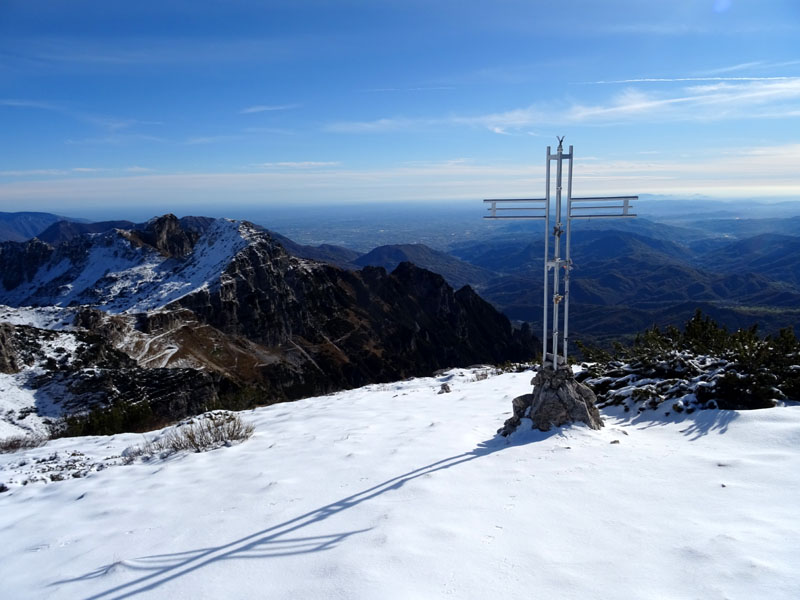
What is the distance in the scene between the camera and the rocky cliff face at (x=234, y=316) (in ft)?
167

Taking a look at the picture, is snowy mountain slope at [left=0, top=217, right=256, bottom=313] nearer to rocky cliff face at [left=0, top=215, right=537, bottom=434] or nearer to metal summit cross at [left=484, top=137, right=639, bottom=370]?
rocky cliff face at [left=0, top=215, right=537, bottom=434]

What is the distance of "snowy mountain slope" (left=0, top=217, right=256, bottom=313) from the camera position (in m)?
70.2

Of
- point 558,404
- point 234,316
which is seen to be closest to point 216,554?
point 558,404

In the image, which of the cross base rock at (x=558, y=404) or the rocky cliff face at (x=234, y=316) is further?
the rocky cliff face at (x=234, y=316)

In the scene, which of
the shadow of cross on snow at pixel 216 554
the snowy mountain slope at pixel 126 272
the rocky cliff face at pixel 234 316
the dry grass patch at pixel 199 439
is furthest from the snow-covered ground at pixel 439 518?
the snowy mountain slope at pixel 126 272

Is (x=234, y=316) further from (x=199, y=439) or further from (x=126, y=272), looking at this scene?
(x=199, y=439)

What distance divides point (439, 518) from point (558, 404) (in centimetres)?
398

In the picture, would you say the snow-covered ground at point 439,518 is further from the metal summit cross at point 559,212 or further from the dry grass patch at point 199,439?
the metal summit cross at point 559,212

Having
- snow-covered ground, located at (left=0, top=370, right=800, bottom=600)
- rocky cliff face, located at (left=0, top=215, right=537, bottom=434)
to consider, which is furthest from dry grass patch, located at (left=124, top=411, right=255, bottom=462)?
rocky cliff face, located at (left=0, top=215, right=537, bottom=434)

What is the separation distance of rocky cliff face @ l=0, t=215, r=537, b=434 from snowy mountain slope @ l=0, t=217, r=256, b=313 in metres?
0.32

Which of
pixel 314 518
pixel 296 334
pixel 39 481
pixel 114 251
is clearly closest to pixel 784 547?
pixel 314 518

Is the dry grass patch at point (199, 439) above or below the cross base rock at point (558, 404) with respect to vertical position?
below

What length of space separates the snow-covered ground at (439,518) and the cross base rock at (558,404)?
0.32m

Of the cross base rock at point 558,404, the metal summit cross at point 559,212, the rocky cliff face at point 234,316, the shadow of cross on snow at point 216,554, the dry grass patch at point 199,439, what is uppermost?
the metal summit cross at point 559,212
